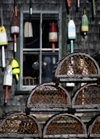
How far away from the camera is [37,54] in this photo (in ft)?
19.8

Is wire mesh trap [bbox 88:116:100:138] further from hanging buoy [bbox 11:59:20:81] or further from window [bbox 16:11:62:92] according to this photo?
hanging buoy [bbox 11:59:20:81]

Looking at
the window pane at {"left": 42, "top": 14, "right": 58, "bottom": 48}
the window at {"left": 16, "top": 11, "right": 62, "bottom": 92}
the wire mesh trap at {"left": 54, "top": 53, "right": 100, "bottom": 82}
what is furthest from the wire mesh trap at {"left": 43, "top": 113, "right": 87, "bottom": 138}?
the window pane at {"left": 42, "top": 14, "right": 58, "bottom": 48}

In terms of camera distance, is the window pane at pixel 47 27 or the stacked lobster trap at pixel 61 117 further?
the window pane at pixel 47 27

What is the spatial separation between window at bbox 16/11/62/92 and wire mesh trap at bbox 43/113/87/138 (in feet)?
7.06

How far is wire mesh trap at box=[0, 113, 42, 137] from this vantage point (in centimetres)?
381

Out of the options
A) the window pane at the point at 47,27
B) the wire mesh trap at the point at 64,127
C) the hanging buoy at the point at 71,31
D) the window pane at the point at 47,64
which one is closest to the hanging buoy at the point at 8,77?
the window pane at the point at 47,64

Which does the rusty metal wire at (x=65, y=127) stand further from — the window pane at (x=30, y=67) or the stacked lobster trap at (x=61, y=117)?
the window pane at (x=30, y=67)

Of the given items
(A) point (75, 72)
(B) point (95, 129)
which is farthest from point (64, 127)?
(A) point (75, 72)

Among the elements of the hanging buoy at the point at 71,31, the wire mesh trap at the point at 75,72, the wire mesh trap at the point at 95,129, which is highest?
the hanging buoy at the point at 71,31

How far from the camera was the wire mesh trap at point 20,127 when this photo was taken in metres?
3.81

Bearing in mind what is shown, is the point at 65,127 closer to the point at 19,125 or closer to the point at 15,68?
the point at 19,125

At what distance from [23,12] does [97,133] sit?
11.4ft

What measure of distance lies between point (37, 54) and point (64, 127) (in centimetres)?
250

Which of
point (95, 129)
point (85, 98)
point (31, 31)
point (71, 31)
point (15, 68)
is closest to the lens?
point (95, 129)
